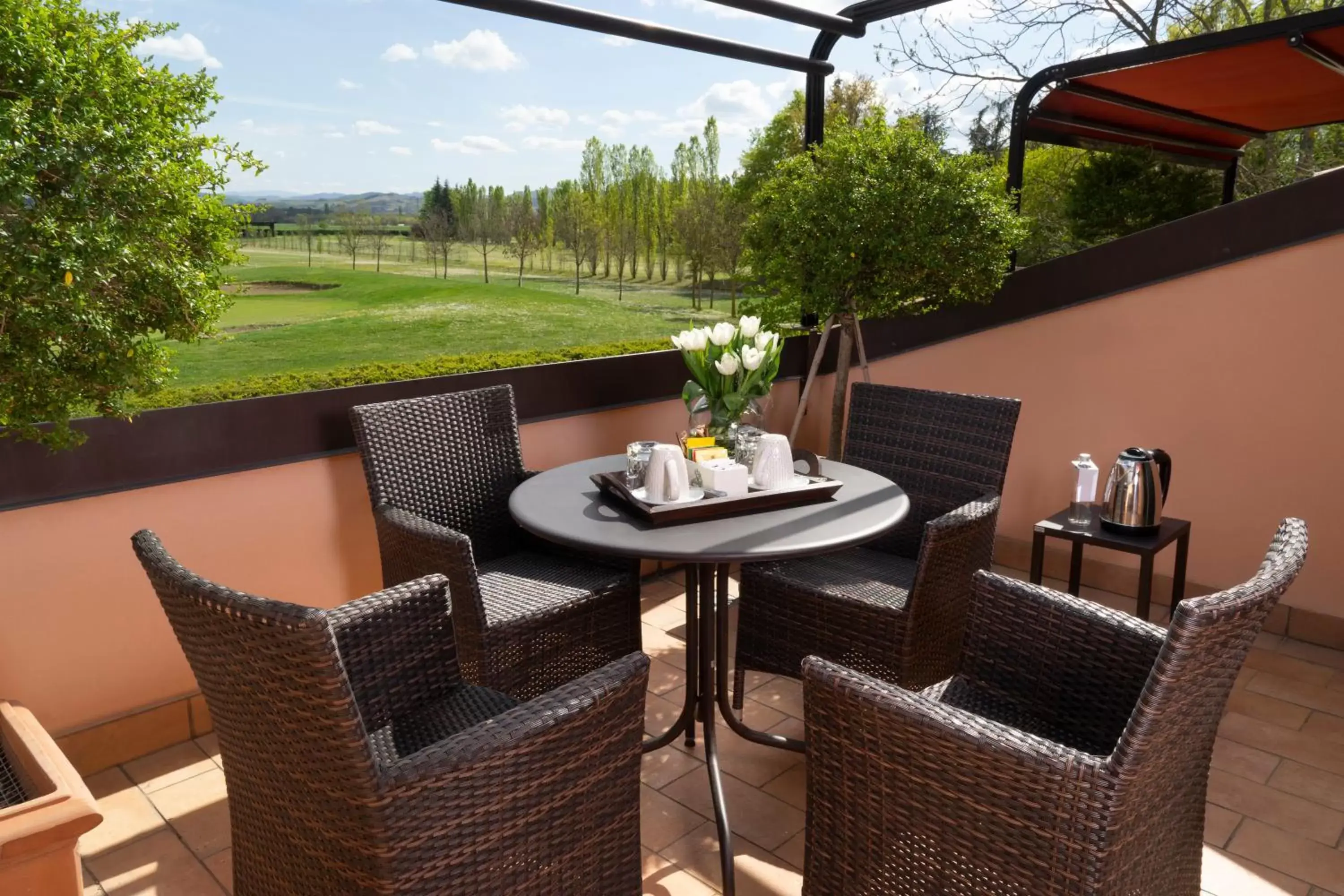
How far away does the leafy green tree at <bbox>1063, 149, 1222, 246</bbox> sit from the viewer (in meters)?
6.59

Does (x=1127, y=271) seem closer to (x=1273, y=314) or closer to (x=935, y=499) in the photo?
(x=1273, y=314)

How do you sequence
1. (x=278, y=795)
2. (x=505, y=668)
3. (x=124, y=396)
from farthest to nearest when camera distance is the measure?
(x=505, y=668) < (x=124, y=396) < (x=278, y=795)

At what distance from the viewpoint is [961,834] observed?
1.33 metres

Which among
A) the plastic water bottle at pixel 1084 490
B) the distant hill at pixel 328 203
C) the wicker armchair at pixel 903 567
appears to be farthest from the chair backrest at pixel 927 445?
the distant hill at pixel 328 203

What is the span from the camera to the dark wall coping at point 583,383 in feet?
7.59

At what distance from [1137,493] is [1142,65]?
2.60 m

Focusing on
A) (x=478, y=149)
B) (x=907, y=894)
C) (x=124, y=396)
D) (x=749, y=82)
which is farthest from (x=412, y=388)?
(x=749, y=82)

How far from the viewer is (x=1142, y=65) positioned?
4238 millimetres

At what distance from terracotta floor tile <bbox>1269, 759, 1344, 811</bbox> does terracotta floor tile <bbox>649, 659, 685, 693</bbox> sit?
173cm

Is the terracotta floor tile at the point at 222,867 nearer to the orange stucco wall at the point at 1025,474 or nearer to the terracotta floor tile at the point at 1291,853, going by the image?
the orange stucco wall at the point at 1025,474

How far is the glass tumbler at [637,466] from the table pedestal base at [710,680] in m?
0.26

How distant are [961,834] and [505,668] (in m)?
1.28

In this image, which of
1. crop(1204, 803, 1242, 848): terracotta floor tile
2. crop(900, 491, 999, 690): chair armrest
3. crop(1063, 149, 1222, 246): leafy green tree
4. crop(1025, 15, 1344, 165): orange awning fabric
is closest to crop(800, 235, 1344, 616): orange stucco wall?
crop(1025, 15, 1344, 165): orange awning fabric

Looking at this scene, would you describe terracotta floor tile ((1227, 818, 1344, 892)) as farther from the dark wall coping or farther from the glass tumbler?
the dark wall coping
